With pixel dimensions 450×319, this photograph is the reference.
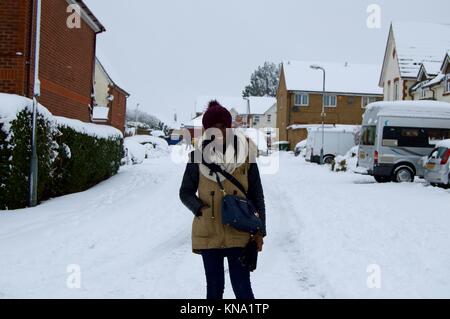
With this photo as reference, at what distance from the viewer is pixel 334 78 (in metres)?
57.2

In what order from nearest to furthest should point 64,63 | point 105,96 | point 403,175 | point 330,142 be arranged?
point 64,63 < point 403,175 < point 330,142 < point 105,96

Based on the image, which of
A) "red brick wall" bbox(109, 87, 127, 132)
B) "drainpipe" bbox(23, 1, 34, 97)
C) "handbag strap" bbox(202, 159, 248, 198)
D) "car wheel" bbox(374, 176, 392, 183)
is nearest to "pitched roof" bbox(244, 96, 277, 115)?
"red brick wall" bbox(109, 87, 127, 132)

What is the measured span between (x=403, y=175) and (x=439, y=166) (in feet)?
9.72

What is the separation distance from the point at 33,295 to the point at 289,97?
50.7 meters

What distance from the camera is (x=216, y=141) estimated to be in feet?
12.5

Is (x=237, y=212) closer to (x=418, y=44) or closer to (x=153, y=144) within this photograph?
(x=418, y=44)

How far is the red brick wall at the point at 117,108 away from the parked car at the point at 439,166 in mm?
28637

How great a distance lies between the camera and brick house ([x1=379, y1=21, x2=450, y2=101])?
1337 inches

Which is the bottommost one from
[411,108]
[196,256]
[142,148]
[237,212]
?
[196,256]

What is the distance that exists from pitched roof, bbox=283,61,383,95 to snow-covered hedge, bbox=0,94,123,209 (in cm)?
4159

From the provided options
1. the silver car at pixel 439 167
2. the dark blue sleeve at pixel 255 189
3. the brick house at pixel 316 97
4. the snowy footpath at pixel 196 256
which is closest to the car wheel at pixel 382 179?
the silver car at pixel 439 167

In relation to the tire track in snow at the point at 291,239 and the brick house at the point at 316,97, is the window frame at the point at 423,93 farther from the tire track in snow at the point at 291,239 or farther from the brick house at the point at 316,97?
the brick house at the point at 316,97

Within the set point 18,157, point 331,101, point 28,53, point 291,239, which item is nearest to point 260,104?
point 331,101
